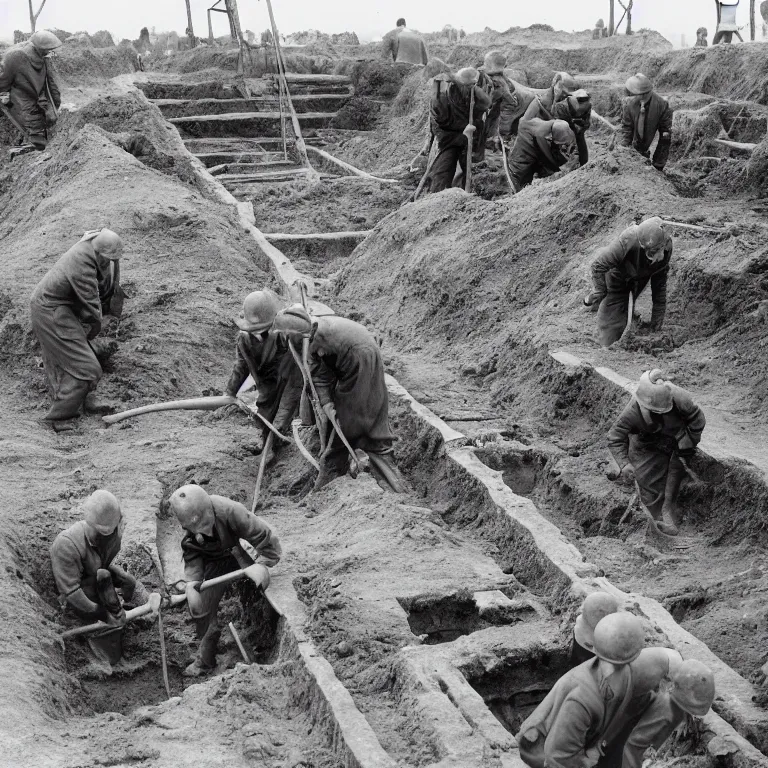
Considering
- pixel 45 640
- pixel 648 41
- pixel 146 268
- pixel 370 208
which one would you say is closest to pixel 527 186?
pixel 370 208

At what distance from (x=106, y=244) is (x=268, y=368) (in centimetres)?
181

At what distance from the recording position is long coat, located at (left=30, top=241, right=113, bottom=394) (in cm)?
901

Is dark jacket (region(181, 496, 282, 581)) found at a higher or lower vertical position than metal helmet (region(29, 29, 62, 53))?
lower

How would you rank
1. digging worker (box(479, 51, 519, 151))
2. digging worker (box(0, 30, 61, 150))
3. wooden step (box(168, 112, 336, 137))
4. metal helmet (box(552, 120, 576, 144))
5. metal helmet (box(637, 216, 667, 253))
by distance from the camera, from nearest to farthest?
metal helmet (box(637, 216, 667, 253))
metal helmet (box(552, 120, 576, 144))
digging worker (box(0, 30, 61, 150))
digging worker (box(479, 51, 519, 151))
wooden step (box(168, 112, 336, 137))

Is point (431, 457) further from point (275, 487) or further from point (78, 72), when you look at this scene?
point (78, 72)

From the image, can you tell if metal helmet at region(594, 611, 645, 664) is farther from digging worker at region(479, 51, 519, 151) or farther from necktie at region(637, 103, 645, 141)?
digging worker at region(479, 51, 519, 151)

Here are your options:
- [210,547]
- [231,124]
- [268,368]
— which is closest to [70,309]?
[268,368]

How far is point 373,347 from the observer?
7535mm

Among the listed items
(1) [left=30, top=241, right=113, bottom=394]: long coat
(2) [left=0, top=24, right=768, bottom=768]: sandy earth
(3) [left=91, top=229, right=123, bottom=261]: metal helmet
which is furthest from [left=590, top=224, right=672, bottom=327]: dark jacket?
(1) [left=30, top=241, right=113, bottom=394]: long coat

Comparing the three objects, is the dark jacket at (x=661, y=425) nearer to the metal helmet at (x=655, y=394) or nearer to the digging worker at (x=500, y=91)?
the metal helmet at (x=655, y=394)

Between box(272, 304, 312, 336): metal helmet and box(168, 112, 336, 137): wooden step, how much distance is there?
516 inches

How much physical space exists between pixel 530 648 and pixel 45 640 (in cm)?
275

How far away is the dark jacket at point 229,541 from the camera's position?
6324 millimetres

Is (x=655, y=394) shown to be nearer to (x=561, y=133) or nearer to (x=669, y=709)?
(x=669, y=709)
